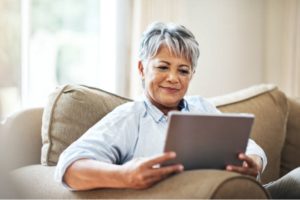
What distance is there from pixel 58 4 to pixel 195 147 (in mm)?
1781

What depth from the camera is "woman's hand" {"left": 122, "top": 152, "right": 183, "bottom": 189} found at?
1.29m

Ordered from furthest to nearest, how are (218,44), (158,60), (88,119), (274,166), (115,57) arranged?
1. (218,44)
2. (115,57)
3. (274,166)
4. (88,119)
5. (158,60)

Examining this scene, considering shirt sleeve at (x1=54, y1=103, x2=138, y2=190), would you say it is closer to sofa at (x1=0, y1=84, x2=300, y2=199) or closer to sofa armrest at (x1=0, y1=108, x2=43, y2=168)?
sofa at (x1=0, y1=84, x2=300, y2=199)

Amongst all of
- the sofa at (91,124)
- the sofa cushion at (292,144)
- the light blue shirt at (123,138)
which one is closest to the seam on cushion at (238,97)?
the sofa at (91,124)

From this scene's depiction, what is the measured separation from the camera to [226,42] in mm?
3170

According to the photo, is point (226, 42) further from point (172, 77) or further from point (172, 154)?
point (172, 154)

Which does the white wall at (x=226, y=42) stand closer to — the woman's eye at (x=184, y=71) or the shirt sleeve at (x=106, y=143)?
the woman's eye at (x=184, y=71)

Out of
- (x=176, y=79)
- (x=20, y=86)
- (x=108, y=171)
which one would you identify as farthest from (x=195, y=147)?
(x=20, y=86)

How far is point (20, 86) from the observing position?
255 cm

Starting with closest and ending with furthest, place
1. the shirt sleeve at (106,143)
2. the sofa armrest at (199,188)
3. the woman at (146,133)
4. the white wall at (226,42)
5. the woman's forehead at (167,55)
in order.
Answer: the sofa armrest at (199,188)
the woman at (146,133)
the shirt sleeve at (106,143)
the woman's forehead at (167,55)
the white wall at (226,42)

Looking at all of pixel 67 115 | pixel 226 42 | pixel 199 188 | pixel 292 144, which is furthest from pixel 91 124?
pixel 226 42

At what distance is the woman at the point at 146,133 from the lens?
1331 millimetres

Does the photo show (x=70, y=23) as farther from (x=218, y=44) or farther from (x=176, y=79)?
(x=176, y=79)

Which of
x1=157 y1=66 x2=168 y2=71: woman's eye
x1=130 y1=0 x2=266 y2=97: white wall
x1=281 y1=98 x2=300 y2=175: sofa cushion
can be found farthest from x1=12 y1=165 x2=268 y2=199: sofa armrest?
x1=130 y1=0 x2=266 y2=97: white wall
